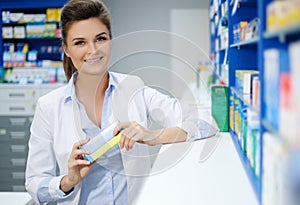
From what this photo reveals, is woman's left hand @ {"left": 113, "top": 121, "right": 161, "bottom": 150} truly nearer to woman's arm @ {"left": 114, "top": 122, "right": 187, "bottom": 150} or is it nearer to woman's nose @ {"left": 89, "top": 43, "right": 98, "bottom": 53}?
woman's arm @ {"left": 114, "top": 122, "right": 187, "bottom": 150}

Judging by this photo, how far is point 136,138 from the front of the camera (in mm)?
1611

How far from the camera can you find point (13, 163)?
478 centimetres

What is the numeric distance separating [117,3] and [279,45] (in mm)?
5393

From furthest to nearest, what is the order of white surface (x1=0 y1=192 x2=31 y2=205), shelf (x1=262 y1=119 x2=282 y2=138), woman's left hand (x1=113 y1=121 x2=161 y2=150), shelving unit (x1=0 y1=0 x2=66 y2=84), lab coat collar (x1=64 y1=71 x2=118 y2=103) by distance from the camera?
shelving unit (x1=0 y1=0 x2=66 y2=84) → white surface (x1=0 y1=192 x2=31 y2=205) → lab coat collar (x1=64 y1=71 x2=118 y2=103) → woman's left hand (x1=113 y1=121 x2=161 y2=150) → shelf (x1=262 y1=119 x2=282 y2=138)

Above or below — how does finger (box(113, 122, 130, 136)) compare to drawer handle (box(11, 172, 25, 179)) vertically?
above

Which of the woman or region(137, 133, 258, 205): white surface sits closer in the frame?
region(137, 133, 258, 205): white surface

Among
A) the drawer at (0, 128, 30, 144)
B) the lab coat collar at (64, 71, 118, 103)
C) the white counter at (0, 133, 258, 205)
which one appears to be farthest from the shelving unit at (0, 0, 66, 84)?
the lab coat collar at (64, 71, 118, 103)

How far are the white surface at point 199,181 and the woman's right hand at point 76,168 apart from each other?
26 centimetres

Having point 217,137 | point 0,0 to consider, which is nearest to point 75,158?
point 217,137

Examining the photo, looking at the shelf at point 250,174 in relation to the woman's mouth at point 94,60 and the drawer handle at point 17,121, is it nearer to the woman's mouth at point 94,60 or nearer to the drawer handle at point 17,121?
the woman's mouth at point 94,60

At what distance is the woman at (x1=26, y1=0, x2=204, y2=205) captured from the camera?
1811 mm

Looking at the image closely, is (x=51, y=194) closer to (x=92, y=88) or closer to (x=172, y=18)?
(x=92, y=88)

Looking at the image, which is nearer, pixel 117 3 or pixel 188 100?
pixel 188 100

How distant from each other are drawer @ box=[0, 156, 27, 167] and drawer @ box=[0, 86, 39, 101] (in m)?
0.74
